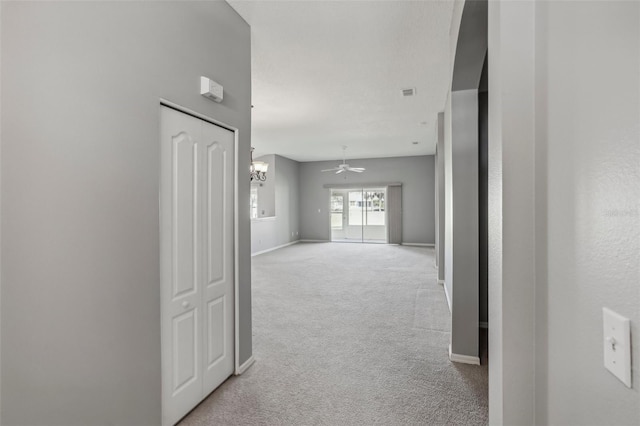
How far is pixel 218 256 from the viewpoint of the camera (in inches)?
93.1

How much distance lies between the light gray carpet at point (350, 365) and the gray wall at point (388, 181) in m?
4.98

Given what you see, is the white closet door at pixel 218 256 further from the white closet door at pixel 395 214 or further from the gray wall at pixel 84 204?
the white closet door at pixel 395 214

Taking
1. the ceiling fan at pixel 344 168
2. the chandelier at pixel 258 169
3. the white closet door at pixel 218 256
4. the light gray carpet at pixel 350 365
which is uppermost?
the ceiling fan at pixel 344 168

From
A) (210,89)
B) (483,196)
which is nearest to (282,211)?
(483,196)

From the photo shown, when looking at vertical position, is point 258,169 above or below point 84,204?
above

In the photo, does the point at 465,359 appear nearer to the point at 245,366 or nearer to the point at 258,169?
the point at 245,366

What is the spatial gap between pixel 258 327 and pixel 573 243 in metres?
3.34

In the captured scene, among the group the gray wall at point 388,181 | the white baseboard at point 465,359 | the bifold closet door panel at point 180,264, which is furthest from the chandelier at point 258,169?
the gray wall at point 388,181

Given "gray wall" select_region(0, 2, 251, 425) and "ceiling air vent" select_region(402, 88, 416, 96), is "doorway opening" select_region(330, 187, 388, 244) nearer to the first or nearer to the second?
"ceiling air vent" select_region(402, 88, 416, 96)

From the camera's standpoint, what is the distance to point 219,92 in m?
2.27

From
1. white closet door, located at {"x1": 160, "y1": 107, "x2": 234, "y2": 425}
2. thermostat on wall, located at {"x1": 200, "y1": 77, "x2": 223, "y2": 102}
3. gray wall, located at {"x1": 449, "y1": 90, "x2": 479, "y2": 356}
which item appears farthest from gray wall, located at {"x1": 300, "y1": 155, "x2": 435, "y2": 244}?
thermostat on wall, located at {"x1": 200, "y1": 77, "x2": 223, "y2": 102}

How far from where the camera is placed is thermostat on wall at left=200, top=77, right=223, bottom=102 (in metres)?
2.15

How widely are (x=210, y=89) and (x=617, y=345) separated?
2.27m

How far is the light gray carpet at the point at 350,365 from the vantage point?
2.10 meters
